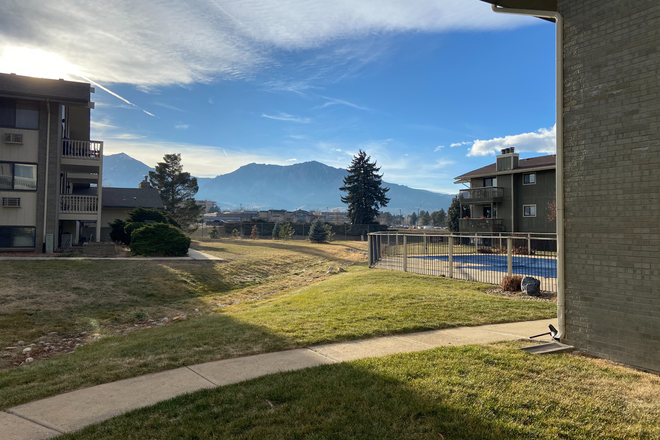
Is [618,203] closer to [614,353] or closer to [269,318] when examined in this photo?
[614,353]

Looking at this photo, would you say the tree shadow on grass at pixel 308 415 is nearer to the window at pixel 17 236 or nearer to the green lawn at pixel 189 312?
the green lawn at pixel 189 312

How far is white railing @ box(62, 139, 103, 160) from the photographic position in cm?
2084

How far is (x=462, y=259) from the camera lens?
1473 centimetres

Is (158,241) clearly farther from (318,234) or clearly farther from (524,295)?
(318,234)

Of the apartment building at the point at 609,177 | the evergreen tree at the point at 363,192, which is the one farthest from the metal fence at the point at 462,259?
the evergreen tree at the point at 363,192

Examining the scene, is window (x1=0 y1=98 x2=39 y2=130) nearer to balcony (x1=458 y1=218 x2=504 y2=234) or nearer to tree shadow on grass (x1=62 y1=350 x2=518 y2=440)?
tree shadow on grass (x1=62 y1=350 x2=518 y2=440)

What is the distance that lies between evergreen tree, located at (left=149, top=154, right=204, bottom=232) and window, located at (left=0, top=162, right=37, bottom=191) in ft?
62.7

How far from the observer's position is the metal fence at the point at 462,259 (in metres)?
13.0

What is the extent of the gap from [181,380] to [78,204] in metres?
A: 19.8

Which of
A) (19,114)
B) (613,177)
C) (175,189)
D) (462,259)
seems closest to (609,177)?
Result: (613,177)

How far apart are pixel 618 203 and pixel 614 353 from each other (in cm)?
197

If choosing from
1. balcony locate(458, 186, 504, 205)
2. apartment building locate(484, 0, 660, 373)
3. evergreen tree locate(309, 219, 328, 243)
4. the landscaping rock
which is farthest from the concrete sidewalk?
evergreen tree locate(309, 219, 328, 243)

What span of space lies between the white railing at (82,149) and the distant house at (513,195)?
94.4 feet

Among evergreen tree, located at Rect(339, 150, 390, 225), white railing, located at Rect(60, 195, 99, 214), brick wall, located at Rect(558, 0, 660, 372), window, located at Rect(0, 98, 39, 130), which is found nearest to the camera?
brick wall, located at Rect(558, 0, 660, 372)
